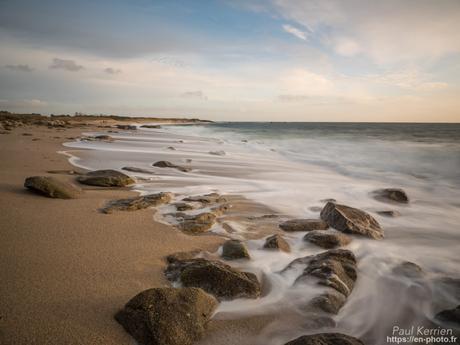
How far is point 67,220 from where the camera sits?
3.75 m

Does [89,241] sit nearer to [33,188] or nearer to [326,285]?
[33,188]

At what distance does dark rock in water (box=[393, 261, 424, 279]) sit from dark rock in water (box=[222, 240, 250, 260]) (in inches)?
71.5

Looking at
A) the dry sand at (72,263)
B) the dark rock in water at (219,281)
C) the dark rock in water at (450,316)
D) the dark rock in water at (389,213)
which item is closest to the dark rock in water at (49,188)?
the dry sand at (72,263)

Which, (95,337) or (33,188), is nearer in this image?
(95,337)

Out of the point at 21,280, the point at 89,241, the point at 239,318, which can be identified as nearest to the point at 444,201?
the point at 239,318

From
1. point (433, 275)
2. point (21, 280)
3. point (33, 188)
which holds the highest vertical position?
point (33, 188)

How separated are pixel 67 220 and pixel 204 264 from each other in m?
2.25

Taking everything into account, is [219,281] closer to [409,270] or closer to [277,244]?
[277,244]

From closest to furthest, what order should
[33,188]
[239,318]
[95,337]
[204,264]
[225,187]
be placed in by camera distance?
[95,337] < [239,318] < [204,264] < [33,188] < [225,187]

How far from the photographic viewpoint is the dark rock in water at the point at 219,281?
254cm

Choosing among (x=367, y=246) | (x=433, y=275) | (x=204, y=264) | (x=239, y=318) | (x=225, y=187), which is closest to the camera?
(x=239, y=318)

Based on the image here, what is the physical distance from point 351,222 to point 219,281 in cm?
257

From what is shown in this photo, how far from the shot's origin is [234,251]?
327 centimetres

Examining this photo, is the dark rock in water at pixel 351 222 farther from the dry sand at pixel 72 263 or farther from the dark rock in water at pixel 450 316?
the dry sand at pixel 72 263
